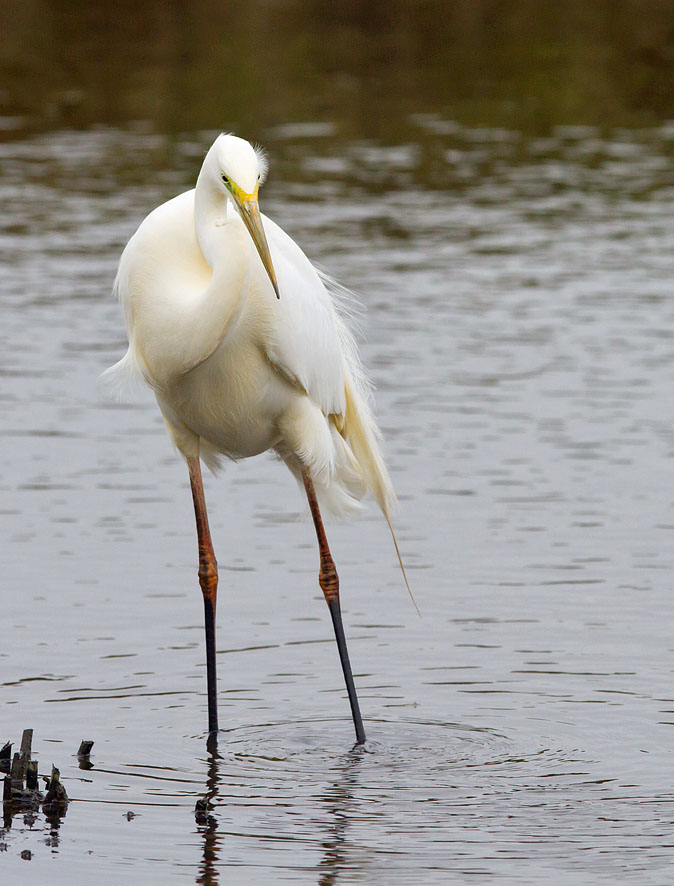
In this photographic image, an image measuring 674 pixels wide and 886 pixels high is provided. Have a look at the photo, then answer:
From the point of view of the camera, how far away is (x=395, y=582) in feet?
32.4

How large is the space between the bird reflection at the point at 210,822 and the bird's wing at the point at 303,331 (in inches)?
61.0

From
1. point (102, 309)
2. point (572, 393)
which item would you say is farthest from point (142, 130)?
point (572, 393)

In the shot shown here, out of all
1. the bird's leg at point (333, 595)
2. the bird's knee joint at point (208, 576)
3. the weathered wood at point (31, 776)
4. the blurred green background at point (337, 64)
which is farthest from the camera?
the blurred green background at point (337, 64)

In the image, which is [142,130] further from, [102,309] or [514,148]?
[102,309]

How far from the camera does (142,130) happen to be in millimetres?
27906

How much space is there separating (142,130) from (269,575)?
18.9 meters

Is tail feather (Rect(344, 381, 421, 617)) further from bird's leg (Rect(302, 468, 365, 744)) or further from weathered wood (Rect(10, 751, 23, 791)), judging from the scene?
weathered wood (Rect(10, 751, 23, 791))

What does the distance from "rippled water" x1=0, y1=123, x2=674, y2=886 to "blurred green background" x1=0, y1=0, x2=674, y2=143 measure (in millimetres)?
10783

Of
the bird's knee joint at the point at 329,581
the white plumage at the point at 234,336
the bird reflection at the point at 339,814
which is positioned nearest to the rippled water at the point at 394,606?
the bird reflection at the point at 339,814

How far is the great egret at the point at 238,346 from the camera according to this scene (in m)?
6.79

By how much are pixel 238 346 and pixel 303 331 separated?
0.31 m

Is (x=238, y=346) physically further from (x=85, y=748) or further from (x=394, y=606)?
(x=394, y=606)

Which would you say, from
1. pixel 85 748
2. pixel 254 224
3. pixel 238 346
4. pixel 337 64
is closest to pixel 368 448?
pixel 238 346

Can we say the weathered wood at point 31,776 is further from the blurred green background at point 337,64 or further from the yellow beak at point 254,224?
the blurred green background at point 337,64
